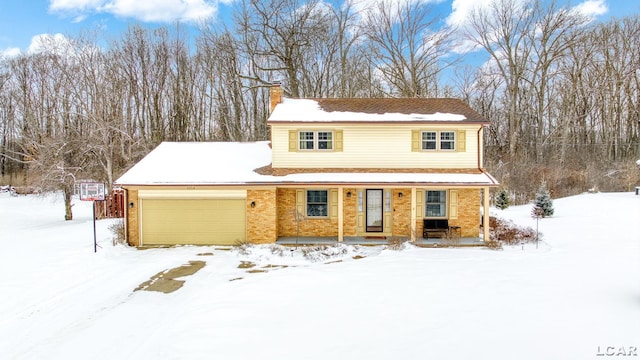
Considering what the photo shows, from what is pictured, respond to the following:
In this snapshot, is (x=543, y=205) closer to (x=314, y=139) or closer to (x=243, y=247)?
(x=314, y=139)

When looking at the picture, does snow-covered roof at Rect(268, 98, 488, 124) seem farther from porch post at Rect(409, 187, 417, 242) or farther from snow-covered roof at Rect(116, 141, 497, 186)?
porch post at Rect(409, 187, 417, 242)

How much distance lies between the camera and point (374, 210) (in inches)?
547

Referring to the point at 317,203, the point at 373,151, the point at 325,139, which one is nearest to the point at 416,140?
the point at 373,151

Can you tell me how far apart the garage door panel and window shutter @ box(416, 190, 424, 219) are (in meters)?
6.44

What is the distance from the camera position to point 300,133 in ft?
45.6

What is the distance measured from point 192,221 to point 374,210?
670 centimetres

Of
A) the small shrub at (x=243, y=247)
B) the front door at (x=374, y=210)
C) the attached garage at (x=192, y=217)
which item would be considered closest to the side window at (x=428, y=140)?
the front door at (x=374, y=210)

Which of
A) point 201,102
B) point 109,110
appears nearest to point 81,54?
point 109,110

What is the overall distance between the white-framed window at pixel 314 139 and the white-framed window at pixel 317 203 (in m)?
1.70

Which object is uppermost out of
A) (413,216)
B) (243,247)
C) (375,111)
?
(375,111)

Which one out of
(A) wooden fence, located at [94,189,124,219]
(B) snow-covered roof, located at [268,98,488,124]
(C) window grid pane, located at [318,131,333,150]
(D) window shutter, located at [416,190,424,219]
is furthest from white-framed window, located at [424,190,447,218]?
(A) wooden fence, located at [94,189,124,219]

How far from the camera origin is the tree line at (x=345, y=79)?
2708 cm

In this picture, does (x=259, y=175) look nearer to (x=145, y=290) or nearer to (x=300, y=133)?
(x=300, y=133)

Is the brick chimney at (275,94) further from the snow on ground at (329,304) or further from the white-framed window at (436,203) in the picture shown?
the white-framed window at (436,203)
